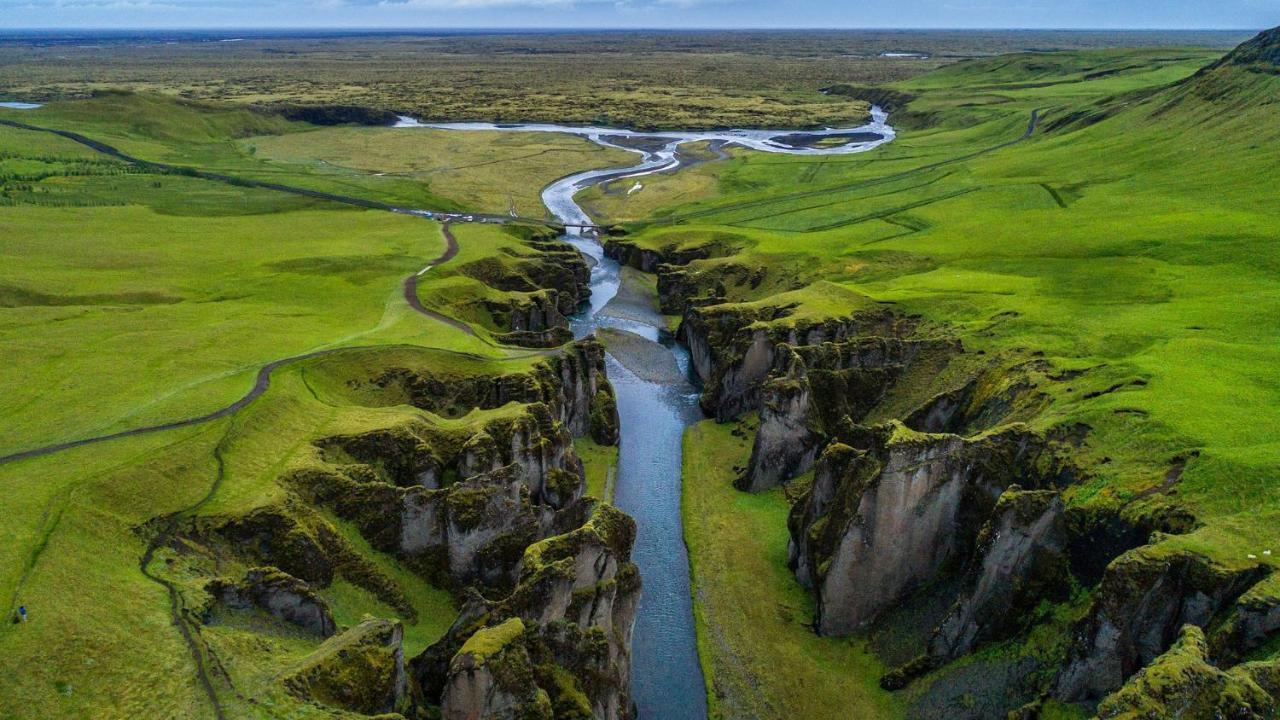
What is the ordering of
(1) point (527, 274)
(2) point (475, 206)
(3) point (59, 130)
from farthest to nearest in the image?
1. (3) point (59, 130)
2. (2) point (475, 206)
3. (1) point (527, 274)

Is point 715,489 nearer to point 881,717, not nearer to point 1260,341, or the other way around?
point 881,717

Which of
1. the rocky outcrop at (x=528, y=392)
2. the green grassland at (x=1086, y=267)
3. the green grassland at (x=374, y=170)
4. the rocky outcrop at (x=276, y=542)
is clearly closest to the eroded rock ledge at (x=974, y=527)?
the green grassland at (x=1086, y=267)

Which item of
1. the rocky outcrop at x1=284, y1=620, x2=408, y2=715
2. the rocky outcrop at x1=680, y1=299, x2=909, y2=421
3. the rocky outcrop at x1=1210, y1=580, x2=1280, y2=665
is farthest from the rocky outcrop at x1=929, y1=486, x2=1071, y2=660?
the rocky outcrop at x1=680, y1=299, x2=909, y2=421

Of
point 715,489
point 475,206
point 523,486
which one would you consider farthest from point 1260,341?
point 475,206

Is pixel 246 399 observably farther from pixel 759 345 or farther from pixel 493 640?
pixel 759 345

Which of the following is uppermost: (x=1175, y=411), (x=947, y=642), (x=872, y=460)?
(x=1175, y=411)

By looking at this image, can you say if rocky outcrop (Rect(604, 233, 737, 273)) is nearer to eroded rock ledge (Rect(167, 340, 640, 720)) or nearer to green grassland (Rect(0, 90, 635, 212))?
green grassland (Rect(0, 90, 635, 212))

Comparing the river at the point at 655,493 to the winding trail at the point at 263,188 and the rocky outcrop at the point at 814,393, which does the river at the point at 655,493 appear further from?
the winding trail at the point at 263,188
